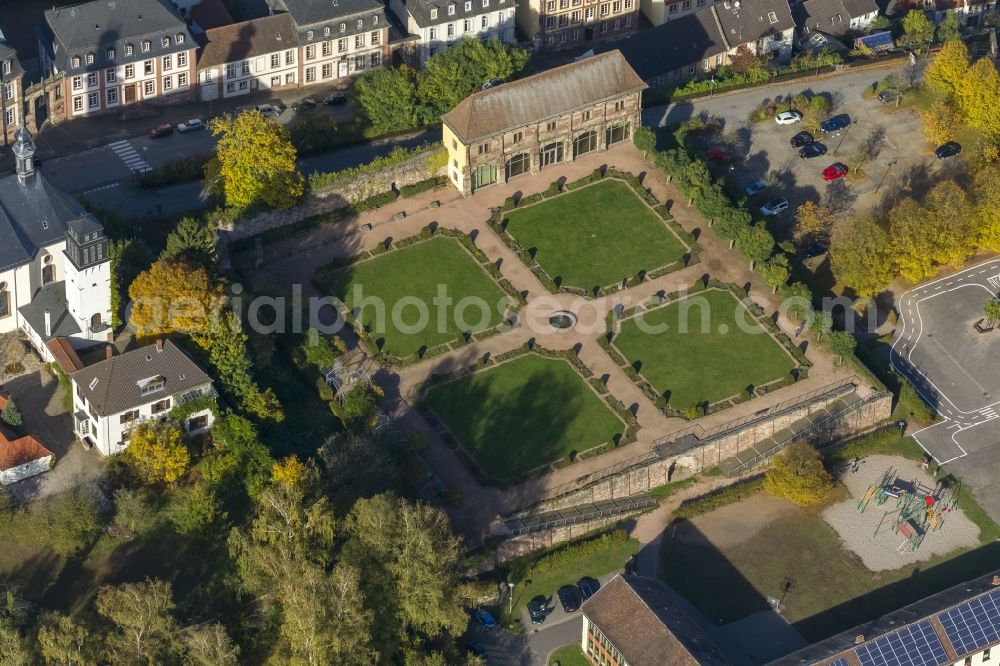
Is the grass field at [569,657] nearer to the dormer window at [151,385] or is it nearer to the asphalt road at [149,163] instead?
the dormer window at [151,385]

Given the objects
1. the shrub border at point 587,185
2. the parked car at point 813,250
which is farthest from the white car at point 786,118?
the shrub border at point 587,185

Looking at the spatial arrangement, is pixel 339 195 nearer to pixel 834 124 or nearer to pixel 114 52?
pixel 114 52

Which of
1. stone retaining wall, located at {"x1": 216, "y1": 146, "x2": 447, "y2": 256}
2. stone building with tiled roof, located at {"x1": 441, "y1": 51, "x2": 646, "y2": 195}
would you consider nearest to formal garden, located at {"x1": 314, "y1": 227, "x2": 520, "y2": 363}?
stone retaining wall, located at {"x1": 216, "y1": 146, "x2": 447, "y2": 256}

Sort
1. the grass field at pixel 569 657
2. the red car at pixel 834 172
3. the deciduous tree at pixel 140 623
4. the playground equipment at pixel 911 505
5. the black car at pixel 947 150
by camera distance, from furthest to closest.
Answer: the black car at pixel 947 150
the red car at pixel 834 172
the playground equipment at pixel 911 505
the grass field at pixel 569 657
the deciduous tree at pixel 140 623

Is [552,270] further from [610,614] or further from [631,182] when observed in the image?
[610,614]

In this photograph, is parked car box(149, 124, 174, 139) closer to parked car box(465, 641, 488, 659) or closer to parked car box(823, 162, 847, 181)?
parked car box(465, 641, 488, 659)

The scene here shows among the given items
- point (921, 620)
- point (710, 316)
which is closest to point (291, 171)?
point (710, 316)
